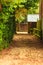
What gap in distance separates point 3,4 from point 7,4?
23cm

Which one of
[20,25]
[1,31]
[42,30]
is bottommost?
[20,25]

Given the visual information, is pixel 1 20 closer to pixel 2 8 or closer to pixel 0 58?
pixel 2 8

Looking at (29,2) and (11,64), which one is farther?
(29,2)

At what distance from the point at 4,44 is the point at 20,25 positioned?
126ft

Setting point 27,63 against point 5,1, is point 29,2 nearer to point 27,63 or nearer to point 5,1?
point 5,1

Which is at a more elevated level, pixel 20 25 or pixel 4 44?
pixel 4 44

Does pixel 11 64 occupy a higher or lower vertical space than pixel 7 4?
lower

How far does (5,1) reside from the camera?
521 inches

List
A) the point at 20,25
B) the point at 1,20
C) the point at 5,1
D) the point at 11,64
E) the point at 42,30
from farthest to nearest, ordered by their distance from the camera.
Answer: the point at 20,25 < the point at 42,30 < the point at 1,20 < the point at 5,1 < the point at 11,64

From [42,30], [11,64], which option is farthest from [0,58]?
[42,30]

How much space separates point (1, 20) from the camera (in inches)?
563

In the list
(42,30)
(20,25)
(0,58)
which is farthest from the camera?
(20,25)

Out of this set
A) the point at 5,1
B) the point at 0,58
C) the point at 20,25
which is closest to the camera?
the point at 0,58

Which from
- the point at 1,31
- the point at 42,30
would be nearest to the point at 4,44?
the point at 1,31
